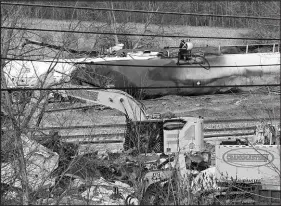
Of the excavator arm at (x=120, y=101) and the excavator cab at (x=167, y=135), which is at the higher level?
the excavator arm at (x=120, y=101)

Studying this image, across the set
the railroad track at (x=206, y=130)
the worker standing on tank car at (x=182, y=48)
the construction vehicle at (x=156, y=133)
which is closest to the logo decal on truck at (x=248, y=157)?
the construction vehicle at (x=156, y=133)

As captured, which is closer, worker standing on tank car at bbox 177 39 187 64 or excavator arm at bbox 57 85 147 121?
Result: excavator arm at bbox 57 85 147 121

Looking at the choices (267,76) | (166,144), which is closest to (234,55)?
(267,76)

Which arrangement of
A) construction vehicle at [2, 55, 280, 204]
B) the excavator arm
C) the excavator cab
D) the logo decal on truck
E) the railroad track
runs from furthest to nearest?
the railroad track < the excavator arm < the excavator cab < construction vehicle at [2, 55, 280, 204] < the logo decal on truck

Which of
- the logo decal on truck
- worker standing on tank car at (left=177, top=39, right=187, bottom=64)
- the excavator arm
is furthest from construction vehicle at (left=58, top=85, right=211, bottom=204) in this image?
worker standing on tank car at (left=177, top=39, right=187, bottom=64)

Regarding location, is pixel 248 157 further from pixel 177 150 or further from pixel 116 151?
pixel 116 151

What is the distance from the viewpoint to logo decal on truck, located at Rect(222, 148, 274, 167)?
41.3ft

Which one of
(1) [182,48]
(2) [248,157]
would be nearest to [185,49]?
(1) [182,48]

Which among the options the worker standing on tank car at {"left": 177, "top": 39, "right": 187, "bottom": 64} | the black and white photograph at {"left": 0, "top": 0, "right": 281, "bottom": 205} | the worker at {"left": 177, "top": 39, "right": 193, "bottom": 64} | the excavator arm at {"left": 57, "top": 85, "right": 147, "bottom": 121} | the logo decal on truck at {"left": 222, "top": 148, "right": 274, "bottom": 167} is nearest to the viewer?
the black and white photograph at {"left": 0, "top": 0, "right": 281, "bottom": 205}

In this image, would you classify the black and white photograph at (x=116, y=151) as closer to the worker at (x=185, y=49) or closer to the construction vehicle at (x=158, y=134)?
the construction vehicle at (x=158, y=134)

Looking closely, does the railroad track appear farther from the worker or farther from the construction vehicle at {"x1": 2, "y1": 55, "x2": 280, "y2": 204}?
the construction vehicle at {"x1": 2, "y1": 55, "x2": 280, "y2": 204}

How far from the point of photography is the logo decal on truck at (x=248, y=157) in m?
12.6

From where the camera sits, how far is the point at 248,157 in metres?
12.8

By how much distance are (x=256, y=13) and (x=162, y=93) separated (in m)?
9.98
